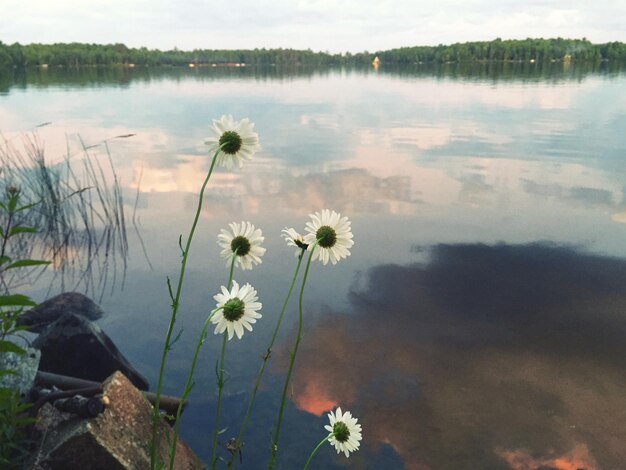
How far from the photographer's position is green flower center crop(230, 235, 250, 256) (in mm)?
2898

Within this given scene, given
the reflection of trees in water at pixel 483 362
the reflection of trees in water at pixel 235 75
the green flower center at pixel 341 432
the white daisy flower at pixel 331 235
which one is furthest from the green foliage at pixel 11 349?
the reflection of trees in water at pixel 235 75

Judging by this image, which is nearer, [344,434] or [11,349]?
[11,349]

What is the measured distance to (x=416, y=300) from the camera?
10711 millimetres

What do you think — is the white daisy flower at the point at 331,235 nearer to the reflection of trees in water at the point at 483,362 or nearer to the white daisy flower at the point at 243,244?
the white daisy flower at the point at 243,244

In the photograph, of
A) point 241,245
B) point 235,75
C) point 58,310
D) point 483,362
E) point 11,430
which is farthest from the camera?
point 235,75

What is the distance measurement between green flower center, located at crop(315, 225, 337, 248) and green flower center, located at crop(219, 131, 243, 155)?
0.60 metres

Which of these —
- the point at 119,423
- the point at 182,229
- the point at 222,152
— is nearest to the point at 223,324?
the point at 222,152

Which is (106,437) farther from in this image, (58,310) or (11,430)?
(58,310)

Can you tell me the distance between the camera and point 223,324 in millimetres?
2672

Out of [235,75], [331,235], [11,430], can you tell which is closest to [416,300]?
[11,430]

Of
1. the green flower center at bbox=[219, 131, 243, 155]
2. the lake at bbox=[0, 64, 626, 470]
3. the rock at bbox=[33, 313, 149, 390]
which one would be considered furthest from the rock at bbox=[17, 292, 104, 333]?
the green flower center at bbox=[219, 131, 243, 155]

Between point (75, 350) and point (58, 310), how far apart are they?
224 cm

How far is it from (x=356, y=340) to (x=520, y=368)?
2595 millimetres

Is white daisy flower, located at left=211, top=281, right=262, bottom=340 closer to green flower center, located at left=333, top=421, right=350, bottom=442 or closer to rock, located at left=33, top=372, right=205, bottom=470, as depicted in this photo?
green flower center, located at left=333, top=421, right=350, bottom=442
